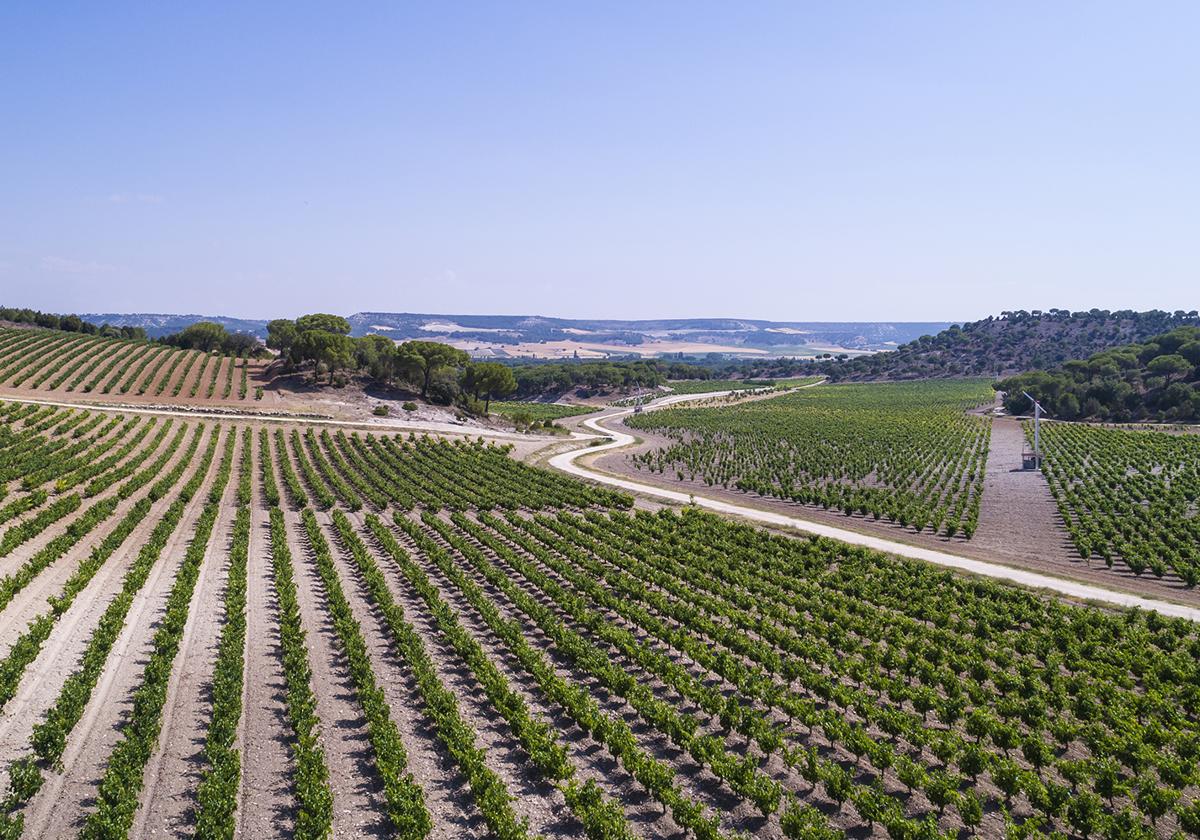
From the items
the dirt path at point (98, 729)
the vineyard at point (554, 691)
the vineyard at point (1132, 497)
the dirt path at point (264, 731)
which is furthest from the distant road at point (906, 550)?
the dirt path at point (98, 729)

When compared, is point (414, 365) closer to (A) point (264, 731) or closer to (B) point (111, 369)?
(B) point (111, 369)

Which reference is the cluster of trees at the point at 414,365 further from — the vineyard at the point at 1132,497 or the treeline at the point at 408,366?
the vineyard at the point at 1132,497

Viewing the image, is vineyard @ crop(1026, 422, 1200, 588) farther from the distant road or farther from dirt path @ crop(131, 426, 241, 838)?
dirt path @ crop(131, 426, 241, 838)

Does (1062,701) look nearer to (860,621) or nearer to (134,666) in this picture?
(860,621)

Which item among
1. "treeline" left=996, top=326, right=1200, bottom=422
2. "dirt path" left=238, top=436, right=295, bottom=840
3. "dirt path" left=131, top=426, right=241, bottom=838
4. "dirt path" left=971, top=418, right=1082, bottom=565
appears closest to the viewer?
"dirt path" left=131, top=426, right=241, bottom=838

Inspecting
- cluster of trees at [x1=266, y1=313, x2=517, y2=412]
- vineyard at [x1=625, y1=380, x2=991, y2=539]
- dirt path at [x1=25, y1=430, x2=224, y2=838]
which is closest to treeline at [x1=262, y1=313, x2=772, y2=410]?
cluster of trees at [x1=266, y1=313, x2=517, y2=412]

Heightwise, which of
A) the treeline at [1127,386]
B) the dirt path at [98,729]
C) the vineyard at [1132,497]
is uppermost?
the treeline at [1127,386]
